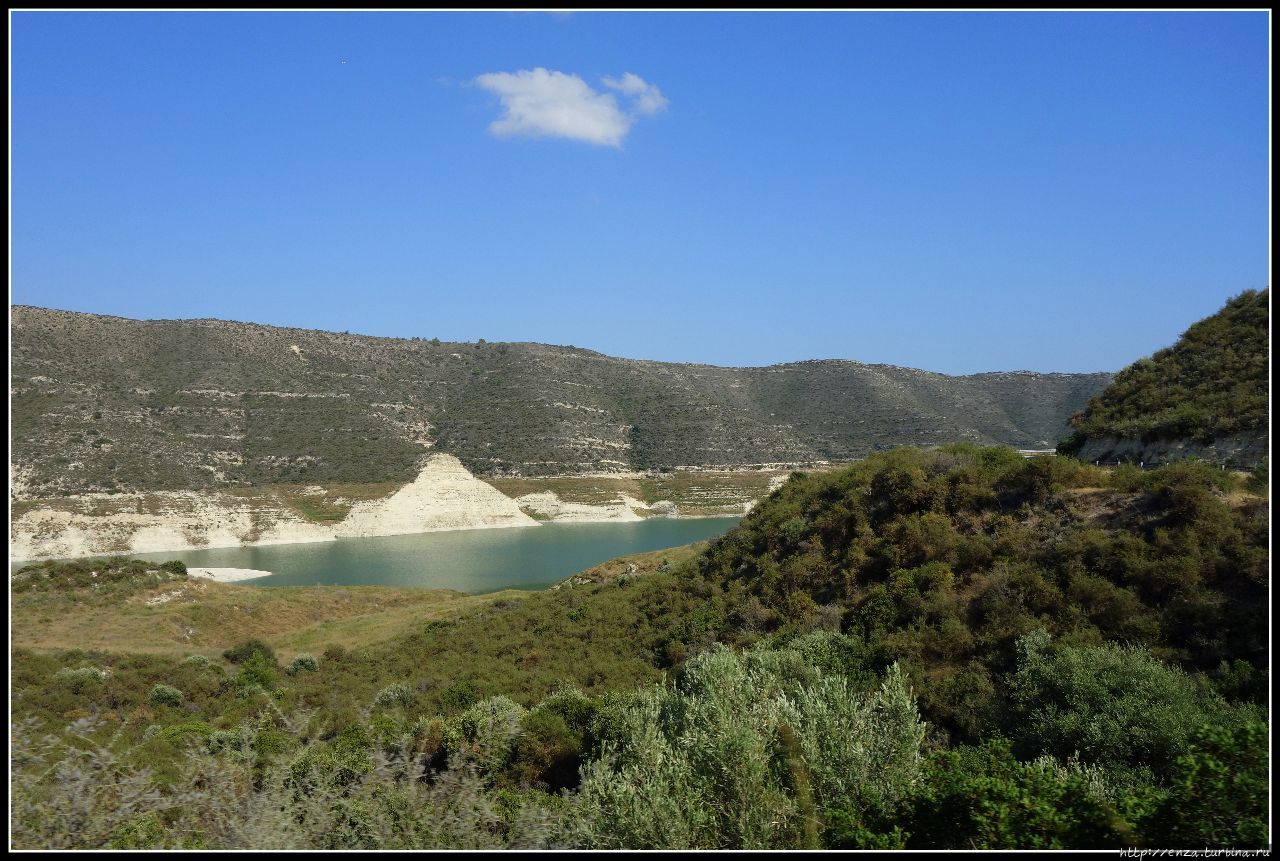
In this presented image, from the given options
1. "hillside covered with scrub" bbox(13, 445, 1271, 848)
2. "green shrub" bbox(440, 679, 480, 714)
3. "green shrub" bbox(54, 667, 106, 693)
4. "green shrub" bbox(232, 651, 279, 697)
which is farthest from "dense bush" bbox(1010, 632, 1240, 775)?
"green shrub" bbox(54, 667, 106, 693)

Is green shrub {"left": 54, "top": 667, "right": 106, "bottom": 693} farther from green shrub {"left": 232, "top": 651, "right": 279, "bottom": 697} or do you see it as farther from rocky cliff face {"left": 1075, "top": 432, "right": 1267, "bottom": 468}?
rocky cliff face {"left": 1075, "top": 432, "right": 1267, "bottom": 468}

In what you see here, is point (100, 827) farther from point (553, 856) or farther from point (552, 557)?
→ point (552, 557)

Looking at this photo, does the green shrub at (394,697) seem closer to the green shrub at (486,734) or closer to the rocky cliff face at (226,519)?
the green shrub at (486,734)

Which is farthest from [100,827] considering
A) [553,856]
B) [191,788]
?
[553,856]

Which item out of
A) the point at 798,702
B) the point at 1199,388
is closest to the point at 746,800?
the point at 798,702

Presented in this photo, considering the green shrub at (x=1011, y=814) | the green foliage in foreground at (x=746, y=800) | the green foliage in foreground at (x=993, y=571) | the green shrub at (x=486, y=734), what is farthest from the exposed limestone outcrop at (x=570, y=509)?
the green shrub at (x=1011, y=814)

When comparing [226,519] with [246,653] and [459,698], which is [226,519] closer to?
[246,653]
